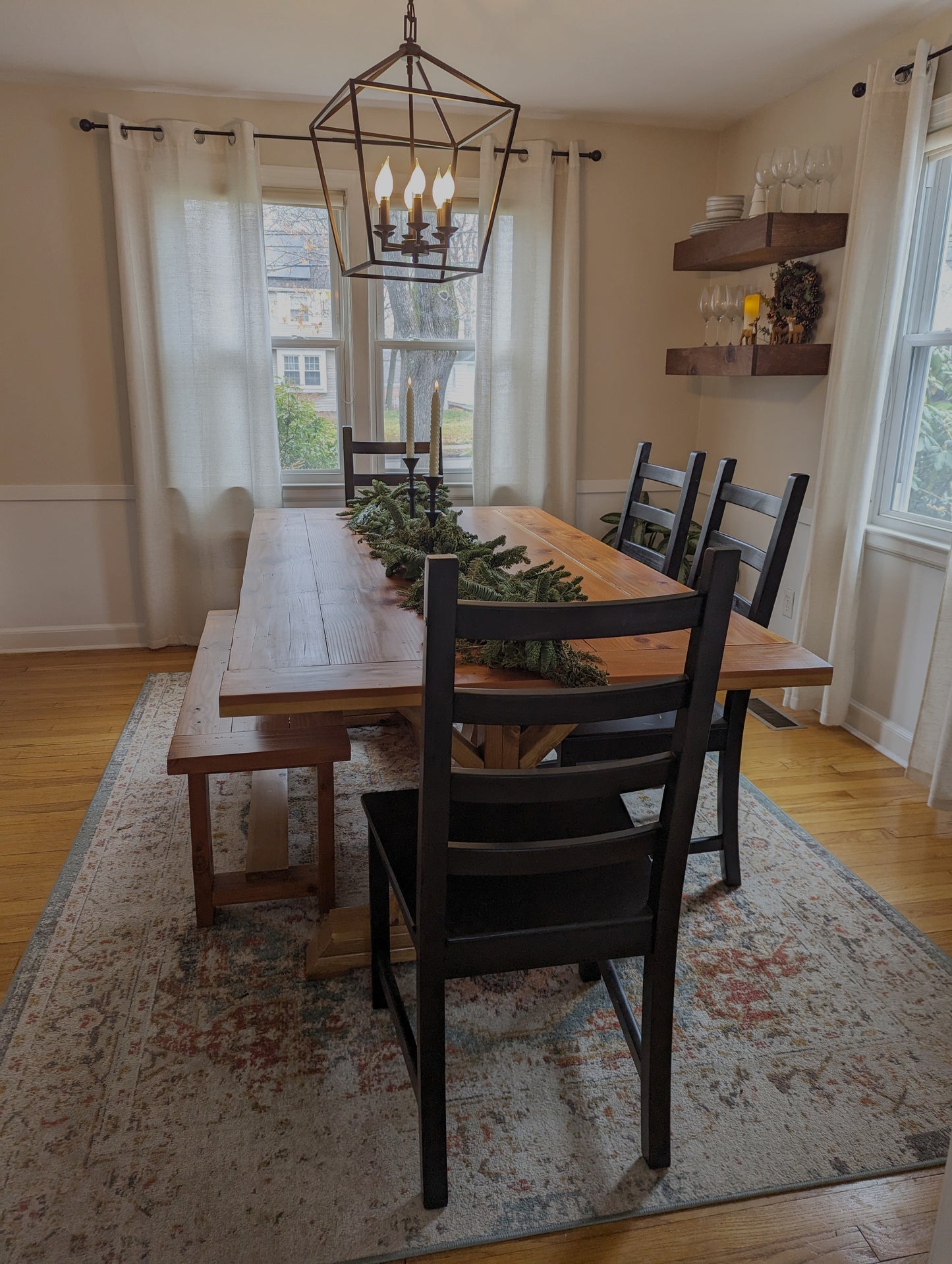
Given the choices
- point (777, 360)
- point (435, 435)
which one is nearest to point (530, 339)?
point (777, 360)

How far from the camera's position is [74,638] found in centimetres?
417

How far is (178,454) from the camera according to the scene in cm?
395

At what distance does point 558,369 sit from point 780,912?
8.99 feet

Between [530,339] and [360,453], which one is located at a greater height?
[530,339]

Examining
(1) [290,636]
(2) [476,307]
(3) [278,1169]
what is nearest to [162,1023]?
(3) [278,1169]

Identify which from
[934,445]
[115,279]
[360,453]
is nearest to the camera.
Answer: [934,445]

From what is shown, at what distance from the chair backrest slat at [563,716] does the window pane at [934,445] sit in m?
2.13

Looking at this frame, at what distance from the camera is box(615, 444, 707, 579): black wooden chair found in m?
2.72

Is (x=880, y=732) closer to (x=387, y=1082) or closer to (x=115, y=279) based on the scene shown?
(x=387, y=1082)

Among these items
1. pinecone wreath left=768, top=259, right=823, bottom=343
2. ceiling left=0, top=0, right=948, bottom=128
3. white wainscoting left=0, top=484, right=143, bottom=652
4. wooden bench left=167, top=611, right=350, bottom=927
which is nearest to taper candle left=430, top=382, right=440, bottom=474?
wooden bench left=167, top=611, right=350, bottom=927

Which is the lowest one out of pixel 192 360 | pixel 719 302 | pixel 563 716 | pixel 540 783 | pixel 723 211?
pixel 540 783

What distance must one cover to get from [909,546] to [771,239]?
1.20 metres

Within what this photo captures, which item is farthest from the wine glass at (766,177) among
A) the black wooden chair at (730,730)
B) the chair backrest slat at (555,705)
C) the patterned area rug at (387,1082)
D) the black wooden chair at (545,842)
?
the chair backrest slat at (555,705)

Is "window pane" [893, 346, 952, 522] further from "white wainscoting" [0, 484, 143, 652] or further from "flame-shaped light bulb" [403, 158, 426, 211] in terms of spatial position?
"white wainscoting" [0, 484, 143, 652]
